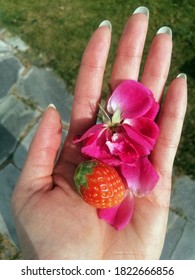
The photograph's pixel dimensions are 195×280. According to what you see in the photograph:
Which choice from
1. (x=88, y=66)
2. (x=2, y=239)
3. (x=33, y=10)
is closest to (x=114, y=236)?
(x=88, y=66)

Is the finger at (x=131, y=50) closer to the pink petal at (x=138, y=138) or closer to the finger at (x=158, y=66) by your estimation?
the finger at (x=158, y=66)

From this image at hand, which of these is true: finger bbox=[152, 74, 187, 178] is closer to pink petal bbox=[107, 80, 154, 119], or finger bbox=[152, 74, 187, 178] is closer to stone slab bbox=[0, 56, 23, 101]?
pink petal bbox=[107, 80, 154, 119]

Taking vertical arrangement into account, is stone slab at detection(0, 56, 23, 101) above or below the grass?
below

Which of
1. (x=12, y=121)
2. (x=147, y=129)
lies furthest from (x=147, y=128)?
(x=12, y=121)

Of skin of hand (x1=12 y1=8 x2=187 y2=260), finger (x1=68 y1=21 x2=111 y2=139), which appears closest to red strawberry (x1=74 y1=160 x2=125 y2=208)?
skin of hand (x1=12 y1=8 x2=187 y2=260)

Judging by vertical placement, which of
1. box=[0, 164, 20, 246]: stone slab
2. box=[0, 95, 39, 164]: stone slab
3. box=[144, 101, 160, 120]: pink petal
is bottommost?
box=[0, 164, 20, 246]: stone slab

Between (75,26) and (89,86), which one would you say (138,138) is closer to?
(89,86)

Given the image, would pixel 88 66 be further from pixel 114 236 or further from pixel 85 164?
pixel 114 236
